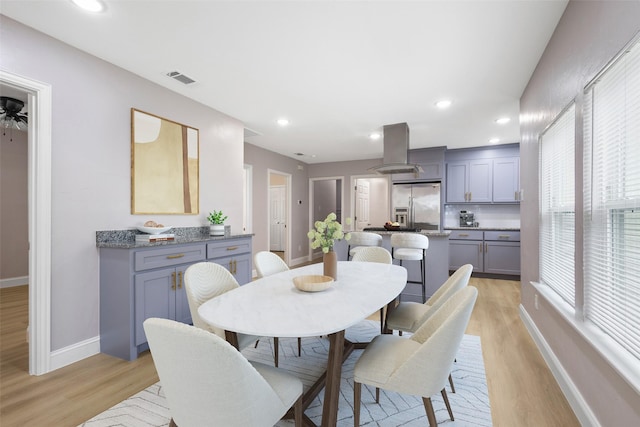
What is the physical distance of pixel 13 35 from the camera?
6.63 ft

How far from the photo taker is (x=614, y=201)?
1.42 m

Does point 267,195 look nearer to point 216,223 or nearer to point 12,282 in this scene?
point 216,223

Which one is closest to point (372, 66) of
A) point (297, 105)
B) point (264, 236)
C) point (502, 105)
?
point (297, 105)

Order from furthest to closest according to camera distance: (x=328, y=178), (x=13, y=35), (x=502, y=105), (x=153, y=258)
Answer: (x=328, y=178)
(x=502, y=105)
(x=153, y=258)
(x=13, y=35)

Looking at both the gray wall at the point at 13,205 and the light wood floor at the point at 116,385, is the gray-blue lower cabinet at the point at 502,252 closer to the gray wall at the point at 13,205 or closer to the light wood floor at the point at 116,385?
the light wood floor at the point at 116,385

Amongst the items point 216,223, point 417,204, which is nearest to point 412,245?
point 216,223

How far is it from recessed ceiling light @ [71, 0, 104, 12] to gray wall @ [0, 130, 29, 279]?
4.09m

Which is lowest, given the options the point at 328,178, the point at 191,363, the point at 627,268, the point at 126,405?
the point at 126,405

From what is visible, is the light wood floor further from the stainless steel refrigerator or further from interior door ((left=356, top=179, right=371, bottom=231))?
interior door ((left=356, top=179, right=371, bottom=231))

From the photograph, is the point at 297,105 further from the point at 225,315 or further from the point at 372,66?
the point at 225,315

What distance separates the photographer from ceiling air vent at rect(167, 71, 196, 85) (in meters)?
2.75

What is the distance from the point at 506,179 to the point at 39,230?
658 centimetres

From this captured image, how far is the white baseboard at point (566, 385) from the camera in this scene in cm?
156

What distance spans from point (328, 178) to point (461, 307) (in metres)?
6.23
